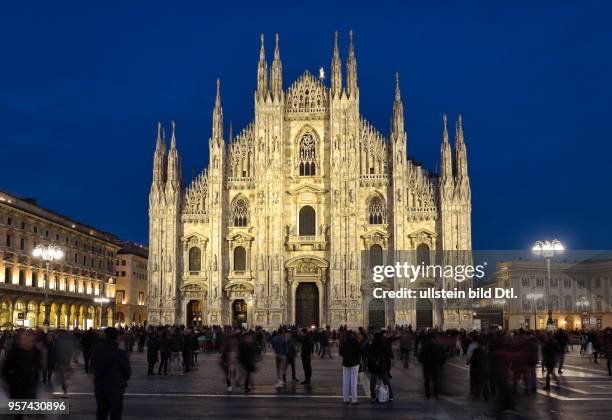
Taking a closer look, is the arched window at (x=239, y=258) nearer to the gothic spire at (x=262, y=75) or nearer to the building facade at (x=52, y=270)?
the gothic spire at (x=262, y=75)

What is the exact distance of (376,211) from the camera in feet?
204

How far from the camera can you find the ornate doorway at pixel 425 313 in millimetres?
61031

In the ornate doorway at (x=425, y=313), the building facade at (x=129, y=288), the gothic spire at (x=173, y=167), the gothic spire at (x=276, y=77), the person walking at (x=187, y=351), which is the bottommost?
the person walking at (x=187, y=351)

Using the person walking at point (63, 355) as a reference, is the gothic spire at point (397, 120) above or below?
above

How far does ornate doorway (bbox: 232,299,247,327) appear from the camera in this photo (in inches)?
2475

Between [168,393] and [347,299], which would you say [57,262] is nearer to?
[347,299]

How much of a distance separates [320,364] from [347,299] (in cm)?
2588

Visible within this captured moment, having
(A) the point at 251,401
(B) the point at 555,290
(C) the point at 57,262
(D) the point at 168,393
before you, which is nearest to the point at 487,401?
(A) the point at 251,401

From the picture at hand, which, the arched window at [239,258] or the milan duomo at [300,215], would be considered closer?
the milan duomo at [300,215]

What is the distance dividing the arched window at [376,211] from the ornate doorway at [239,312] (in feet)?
40.0

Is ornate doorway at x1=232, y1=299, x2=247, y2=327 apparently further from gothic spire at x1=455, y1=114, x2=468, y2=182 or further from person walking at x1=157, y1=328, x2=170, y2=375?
person walking at x1=157, y1=328, x2=170, y2=375

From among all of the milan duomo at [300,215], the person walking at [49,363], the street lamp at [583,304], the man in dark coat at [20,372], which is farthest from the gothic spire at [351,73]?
the man in dark coat at [20,372]

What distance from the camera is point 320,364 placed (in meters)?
34.3

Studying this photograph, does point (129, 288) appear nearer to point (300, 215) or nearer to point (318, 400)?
point (300, 215)
